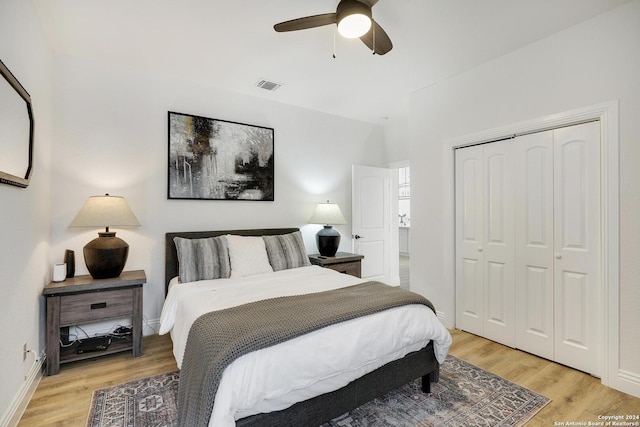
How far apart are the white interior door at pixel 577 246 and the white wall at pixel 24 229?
3.86m

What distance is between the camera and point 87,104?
286cm

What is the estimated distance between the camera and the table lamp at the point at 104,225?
2557 millimetres

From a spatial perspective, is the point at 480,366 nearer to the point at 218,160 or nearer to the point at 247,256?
the point at 247,256

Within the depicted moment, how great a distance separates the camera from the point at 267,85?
11.2 feet

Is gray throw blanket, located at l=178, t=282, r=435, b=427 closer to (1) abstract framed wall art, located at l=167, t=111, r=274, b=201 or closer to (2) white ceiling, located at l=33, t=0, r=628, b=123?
(1) abstract framed wall art, located at l=167, t=111, r=274, b=201

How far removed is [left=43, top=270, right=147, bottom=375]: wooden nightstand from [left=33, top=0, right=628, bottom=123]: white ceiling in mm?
2051

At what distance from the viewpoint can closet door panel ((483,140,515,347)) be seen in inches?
113

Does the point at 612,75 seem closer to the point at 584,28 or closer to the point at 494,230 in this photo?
the point at 584,28

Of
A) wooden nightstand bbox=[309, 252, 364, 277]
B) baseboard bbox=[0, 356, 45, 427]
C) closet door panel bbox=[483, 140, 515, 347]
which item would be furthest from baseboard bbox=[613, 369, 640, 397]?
baseboard bbox=[0, 356, 45, 427]

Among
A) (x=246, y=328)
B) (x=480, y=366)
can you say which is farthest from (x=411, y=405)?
(x=246, y=328)

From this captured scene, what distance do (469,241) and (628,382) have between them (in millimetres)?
1526

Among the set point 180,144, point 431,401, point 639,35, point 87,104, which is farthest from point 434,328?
point 87,104

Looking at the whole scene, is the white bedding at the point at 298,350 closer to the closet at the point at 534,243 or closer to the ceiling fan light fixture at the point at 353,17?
the closet at the point at 534,243

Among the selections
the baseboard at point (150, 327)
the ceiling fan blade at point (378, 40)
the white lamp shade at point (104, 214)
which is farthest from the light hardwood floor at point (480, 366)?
the ceiling fan blade at point (378, 40)
